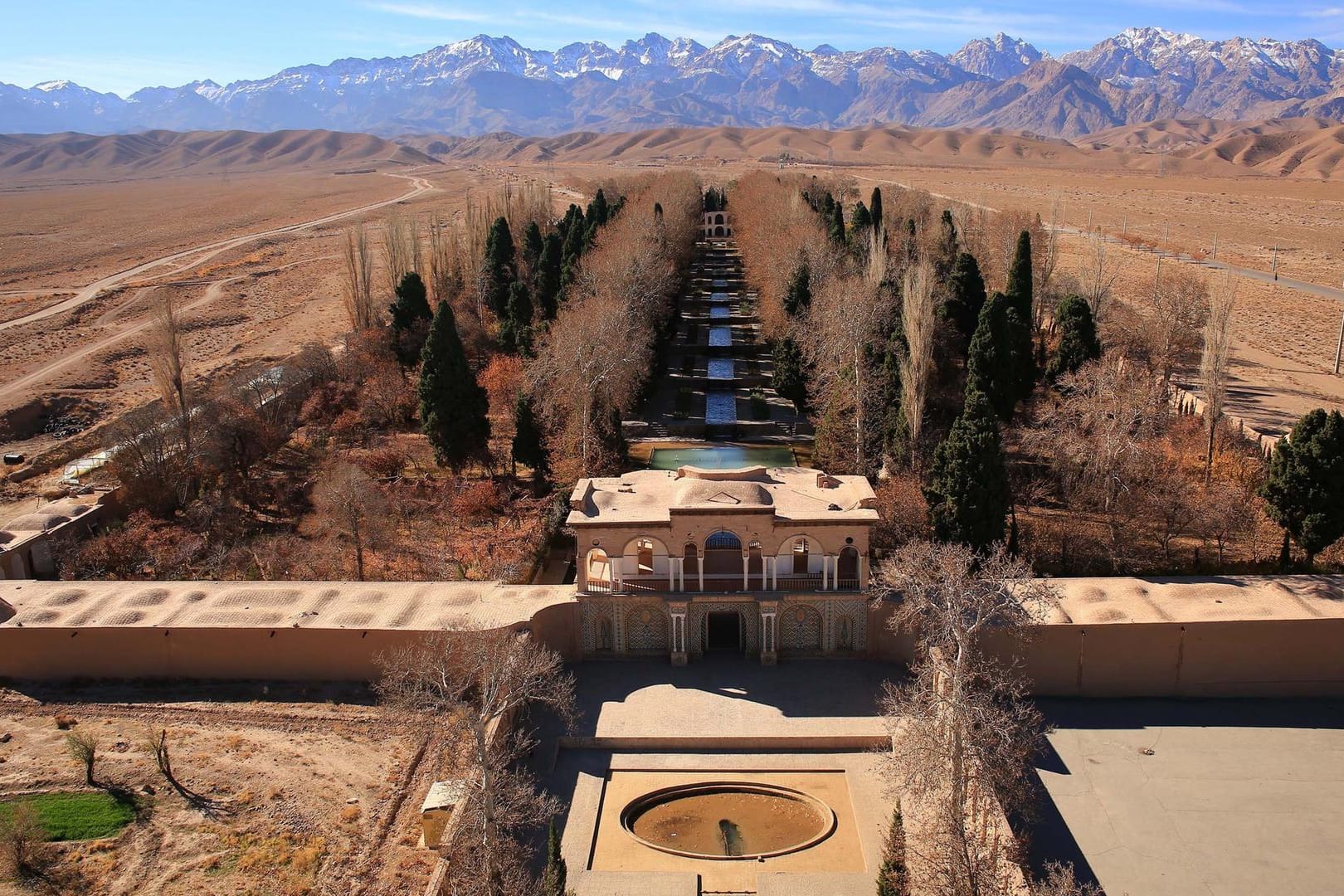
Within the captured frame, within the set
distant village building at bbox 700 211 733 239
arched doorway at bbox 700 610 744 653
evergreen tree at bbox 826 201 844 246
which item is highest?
evergreen tree at bbox 826 201 844 246

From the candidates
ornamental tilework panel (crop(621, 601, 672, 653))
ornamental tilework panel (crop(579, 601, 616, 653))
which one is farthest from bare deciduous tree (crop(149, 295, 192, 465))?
ornamental tilework panel (crop(621, 601, 672, 653))

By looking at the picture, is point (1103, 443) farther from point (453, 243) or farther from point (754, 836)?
point (453, 243)

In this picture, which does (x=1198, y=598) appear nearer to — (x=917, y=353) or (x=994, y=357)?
(x=917, y=353)

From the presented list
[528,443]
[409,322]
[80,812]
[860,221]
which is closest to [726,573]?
[528,443]

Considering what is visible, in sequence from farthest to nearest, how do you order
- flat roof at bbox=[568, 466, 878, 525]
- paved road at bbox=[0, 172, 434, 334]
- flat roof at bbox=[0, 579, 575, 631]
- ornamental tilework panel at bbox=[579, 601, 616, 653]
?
paved road at bbox=[0, 172, 434, 334]
ornamental tilework panel at bbox=[579, 601, 616, 653]
flat roof at bbox=[568, 466, 878, 525]
flat roof at bbox=[0, 579, 575, 631]

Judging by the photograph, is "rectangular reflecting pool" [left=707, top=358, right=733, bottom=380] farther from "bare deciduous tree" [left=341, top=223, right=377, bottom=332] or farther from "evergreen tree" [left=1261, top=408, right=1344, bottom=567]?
"evergreen tree" [left=1261, top=408, right=1344, bottom=567]

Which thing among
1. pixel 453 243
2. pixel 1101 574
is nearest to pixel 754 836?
pixel 1101 574

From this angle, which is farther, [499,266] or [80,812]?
[499,266]

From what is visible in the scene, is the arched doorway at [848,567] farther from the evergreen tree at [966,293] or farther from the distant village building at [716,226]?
the distant village building at [716,226]
